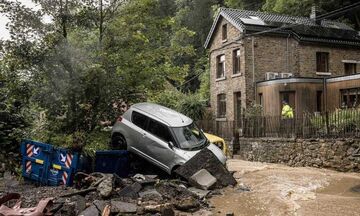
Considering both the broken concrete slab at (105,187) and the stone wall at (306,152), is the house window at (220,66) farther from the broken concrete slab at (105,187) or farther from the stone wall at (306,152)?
the broken concrete slab at (105,187)

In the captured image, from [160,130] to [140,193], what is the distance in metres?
2.96

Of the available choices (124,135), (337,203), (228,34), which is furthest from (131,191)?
(228,34)

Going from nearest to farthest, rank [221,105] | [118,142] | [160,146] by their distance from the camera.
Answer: [160,146], [118,142], [221,105]

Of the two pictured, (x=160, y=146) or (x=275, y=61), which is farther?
(x=275, y=61)

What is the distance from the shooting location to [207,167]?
1252 centimetres

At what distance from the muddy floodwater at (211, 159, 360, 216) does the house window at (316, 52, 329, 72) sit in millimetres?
14509

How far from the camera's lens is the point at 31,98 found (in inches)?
536

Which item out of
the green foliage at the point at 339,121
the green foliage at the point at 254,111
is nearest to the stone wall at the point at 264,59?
the green foliage at the point at 254,111

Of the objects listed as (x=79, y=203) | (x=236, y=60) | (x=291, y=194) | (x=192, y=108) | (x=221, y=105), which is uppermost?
(x=236, y=60)

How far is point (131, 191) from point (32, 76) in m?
5.71

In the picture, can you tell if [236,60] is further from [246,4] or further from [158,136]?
[246,4]

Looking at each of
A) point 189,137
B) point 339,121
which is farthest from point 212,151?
point 339,121

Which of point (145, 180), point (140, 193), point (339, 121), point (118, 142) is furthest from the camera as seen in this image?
point (339, 121)

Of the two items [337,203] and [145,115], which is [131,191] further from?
[337,203]
